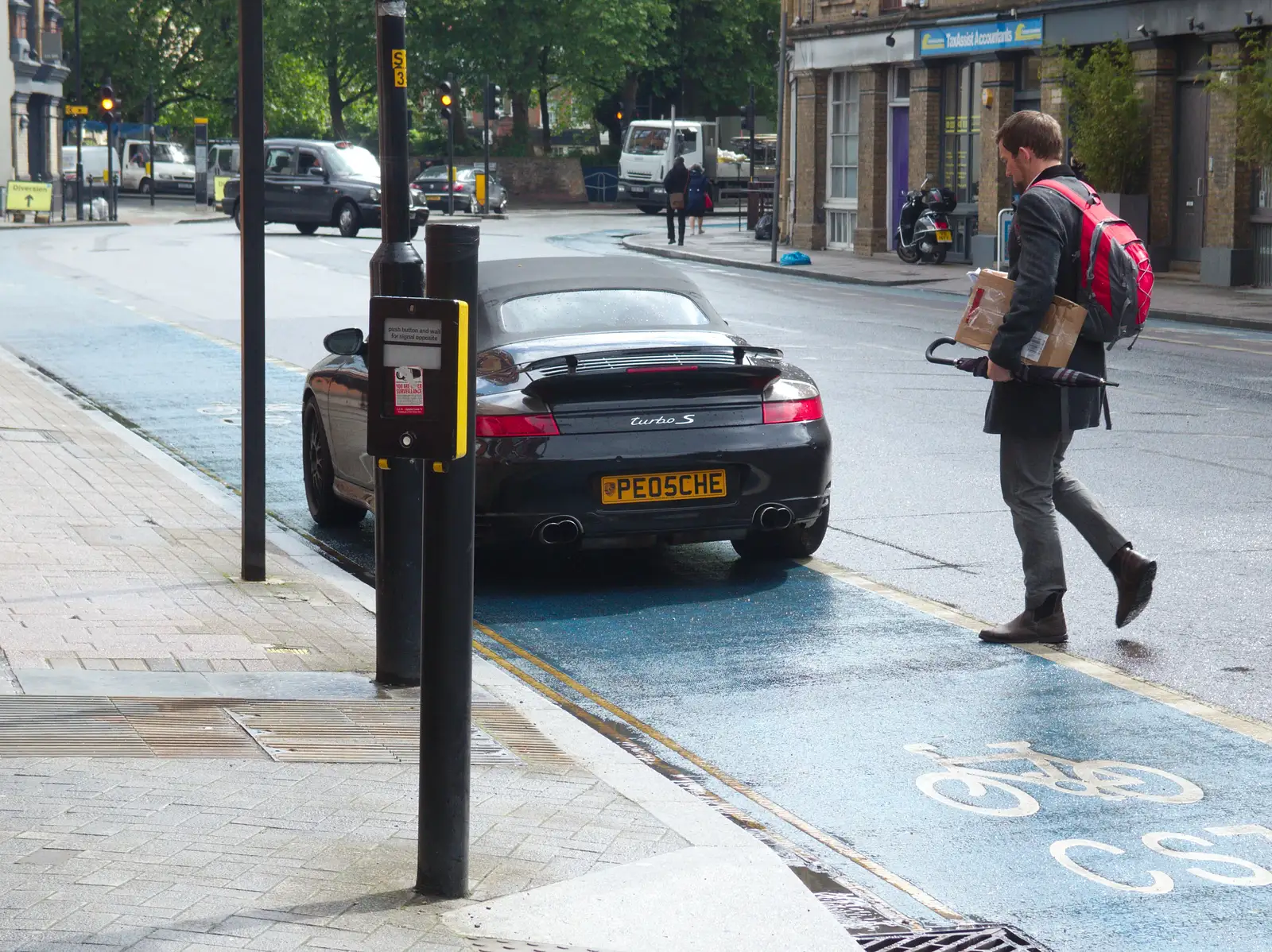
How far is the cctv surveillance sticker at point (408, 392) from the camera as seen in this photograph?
4.25 metres

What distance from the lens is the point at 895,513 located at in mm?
10047

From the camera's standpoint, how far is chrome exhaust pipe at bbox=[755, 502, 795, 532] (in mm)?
8250

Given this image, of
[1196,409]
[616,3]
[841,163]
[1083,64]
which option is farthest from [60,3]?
[1196,409]

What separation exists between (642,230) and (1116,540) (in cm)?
4279

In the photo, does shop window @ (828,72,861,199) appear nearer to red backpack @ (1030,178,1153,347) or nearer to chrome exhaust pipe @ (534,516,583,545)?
chrome exhaust pipe @ (534,516,583,545)

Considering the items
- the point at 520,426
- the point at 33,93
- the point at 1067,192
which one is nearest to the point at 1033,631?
the point at 1067,192

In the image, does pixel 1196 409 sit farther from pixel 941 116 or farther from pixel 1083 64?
pixel 941 116

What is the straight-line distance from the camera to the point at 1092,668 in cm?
681

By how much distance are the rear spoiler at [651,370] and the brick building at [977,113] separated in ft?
67.3

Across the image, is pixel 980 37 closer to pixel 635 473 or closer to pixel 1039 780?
pixel 635 473

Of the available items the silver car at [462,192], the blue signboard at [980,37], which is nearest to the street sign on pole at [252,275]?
the blue signboard at [980,37]

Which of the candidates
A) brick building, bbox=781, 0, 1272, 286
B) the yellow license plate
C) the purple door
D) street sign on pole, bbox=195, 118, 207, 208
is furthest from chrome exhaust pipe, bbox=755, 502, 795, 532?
street sign on pole, bbox=195, 118, 207, 208

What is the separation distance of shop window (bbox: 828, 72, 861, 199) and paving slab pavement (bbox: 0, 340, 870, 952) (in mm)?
33157

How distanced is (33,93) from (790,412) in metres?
60.5
